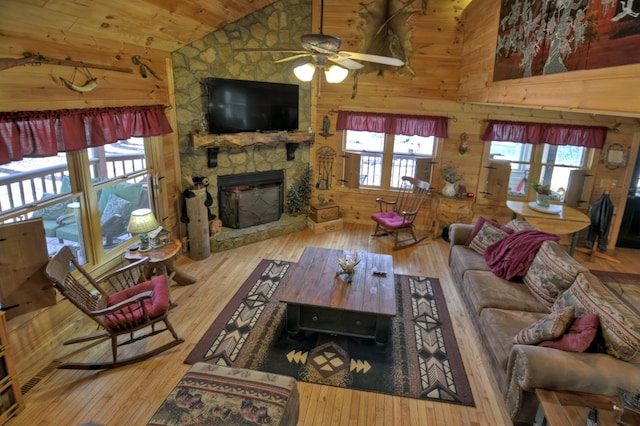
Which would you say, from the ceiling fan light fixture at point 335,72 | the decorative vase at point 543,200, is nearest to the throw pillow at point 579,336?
the ceiling fan light fixture at point 335,72

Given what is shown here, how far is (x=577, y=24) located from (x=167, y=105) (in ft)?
13.1

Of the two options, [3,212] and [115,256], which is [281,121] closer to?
[115,256]

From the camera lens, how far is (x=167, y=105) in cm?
439

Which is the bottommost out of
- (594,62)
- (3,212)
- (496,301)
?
(496,301)

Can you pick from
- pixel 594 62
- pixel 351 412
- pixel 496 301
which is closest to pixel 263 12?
pixel 594 62

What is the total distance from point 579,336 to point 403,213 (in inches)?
124

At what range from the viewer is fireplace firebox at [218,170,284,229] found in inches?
213

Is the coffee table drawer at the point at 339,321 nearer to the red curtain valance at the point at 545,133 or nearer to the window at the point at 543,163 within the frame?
the window at the point at 543,163

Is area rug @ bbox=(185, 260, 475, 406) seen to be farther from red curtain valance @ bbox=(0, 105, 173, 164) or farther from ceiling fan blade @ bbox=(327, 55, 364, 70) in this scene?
ceiling fan blade @ bbox=(327, 55, 364, 70)

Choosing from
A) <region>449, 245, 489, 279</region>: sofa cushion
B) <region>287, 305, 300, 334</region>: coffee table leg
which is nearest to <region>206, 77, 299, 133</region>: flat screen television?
<region>287, 305, 300, 334</region>: coffee table leg

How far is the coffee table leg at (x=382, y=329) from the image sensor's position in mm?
3189

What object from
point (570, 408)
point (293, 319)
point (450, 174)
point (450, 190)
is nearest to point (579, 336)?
point (570, 408)

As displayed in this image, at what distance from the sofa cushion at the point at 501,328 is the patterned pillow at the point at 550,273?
238 mm

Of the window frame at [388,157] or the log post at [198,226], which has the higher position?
the window frame at [388,157]
